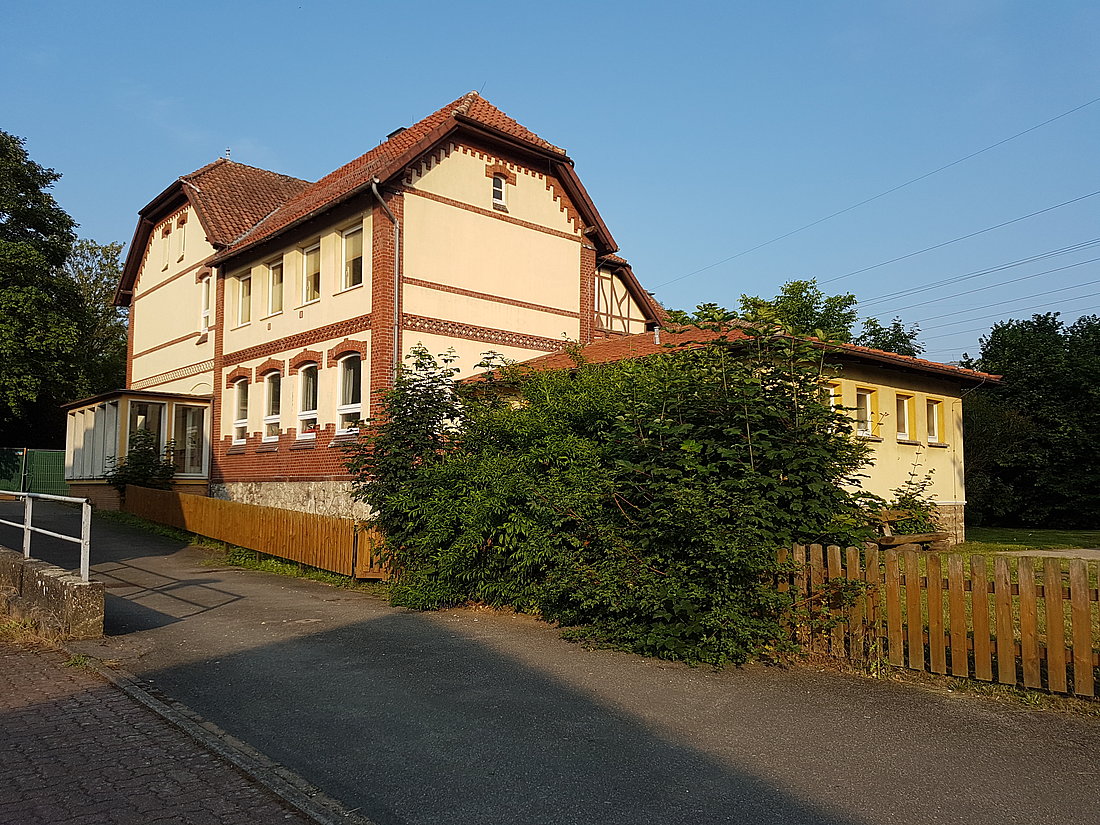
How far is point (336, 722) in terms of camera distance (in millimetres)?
6375

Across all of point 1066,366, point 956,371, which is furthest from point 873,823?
point 1066,366

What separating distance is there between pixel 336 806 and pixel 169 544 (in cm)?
1590

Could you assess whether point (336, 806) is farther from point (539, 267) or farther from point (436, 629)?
point (539, 267)

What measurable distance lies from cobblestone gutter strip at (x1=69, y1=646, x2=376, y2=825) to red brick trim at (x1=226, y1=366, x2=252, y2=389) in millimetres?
17531

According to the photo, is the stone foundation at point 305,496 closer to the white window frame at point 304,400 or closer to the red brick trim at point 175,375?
the white window frame at point 304,400

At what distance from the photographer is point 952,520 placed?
19.8m

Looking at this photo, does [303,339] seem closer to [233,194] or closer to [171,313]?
[233,194]

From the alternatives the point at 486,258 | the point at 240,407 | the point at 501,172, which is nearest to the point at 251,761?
the point at 486,258

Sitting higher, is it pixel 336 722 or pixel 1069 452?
pixel 1069 452

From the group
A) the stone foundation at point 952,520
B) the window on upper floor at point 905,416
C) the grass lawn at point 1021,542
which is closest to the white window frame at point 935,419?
→ the window on upper floor at point 905,416

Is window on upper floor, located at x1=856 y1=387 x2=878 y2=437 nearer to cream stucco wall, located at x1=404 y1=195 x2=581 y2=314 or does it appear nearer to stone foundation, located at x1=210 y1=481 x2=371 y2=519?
cream stucco wall, located at x1=404 y1=195 x2=581 y2=314

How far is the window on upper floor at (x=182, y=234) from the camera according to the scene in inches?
1115

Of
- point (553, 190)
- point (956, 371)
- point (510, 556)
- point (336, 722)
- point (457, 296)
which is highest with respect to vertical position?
point (553, 190)

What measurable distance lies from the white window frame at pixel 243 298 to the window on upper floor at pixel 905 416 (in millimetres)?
17118
